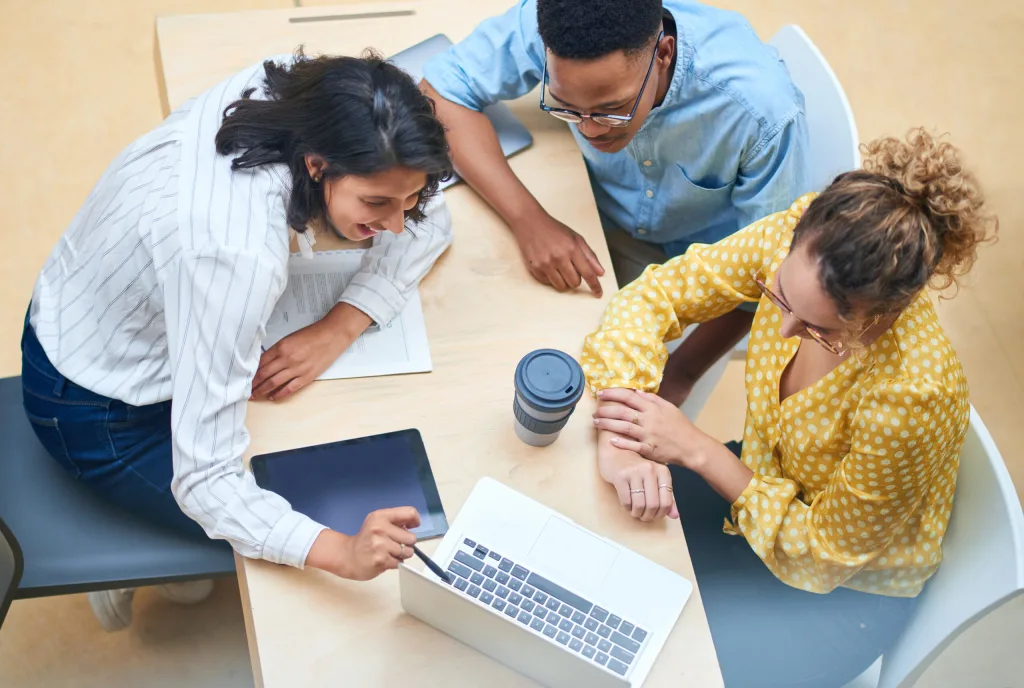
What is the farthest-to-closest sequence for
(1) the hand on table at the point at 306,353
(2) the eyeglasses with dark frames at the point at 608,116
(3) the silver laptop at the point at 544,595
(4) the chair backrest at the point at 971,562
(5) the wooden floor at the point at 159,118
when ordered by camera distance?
(5) the wooden floor at the point at 159,118, (2) the eyeglasses with dark frames at the point at 608,116, (1) the hand on table at the point at 306,353, (4) the chair backrest at the point at 971,562, (3) the silver laptop at the point at 544,595

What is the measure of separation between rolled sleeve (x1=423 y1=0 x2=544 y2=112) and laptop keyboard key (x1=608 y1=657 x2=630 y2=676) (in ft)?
2.84

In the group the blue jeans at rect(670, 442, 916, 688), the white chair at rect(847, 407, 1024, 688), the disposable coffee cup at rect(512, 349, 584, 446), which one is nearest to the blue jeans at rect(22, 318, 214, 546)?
the disposable coffee cup at rect(512, 349, 584, 446)

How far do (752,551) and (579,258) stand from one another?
47 centimetres

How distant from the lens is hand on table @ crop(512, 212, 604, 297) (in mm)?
1383

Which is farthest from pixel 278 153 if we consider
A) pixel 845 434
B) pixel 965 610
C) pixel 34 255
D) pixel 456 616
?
pixel 34 255

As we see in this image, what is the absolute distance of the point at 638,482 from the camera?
1189mm

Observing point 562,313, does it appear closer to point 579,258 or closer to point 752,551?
point 579,258

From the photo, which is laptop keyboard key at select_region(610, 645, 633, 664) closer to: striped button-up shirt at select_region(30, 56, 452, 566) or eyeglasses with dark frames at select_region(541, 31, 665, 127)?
striped button-up shirt at select_region(30, 56, 452, 566)

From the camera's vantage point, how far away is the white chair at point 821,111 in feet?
4.77

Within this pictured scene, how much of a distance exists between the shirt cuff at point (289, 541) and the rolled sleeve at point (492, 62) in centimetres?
73

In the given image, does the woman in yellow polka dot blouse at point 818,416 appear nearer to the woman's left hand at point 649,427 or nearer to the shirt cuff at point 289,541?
the woman's left hand at point 649,427

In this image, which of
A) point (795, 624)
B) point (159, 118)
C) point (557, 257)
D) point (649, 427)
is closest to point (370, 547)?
point (649, 427)

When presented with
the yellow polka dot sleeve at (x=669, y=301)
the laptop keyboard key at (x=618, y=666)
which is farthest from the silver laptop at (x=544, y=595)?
the yellow polka dot sleeve at (x=669, y=301)

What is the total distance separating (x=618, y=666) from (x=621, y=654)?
1 centimetres
